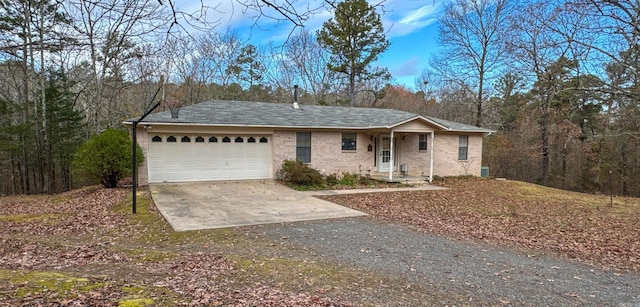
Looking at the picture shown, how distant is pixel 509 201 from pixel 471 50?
15.6 meters

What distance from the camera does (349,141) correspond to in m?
17.2

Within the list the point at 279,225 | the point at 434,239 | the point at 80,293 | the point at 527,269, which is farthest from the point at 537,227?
the point at 80,293

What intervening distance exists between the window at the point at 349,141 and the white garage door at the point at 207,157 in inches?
139

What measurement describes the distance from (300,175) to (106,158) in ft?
22.6

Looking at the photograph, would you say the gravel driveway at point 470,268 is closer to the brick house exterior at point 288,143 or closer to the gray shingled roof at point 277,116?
the brick house exterior at point 288,143

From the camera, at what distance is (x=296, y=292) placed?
4.10 meters

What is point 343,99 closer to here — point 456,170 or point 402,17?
point 456,170

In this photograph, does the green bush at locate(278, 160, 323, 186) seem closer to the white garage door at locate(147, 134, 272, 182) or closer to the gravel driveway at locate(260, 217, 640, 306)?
the white garage door at locate(147, 134, 272, 182)

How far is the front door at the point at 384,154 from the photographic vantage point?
58.4 feet

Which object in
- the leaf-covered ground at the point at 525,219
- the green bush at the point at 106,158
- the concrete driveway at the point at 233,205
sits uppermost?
the green bush at the point at 106,158

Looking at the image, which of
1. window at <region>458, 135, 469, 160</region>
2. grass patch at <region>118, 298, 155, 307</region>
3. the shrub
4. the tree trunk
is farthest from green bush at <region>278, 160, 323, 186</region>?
the tree trunk

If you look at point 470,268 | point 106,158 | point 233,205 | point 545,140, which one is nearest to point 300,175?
point 233,205

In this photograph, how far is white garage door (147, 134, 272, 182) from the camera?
14.1 meters

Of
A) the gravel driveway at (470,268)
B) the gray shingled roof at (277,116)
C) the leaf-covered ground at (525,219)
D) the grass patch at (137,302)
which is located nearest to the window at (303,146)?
the gray shingled roof at (277,116)
